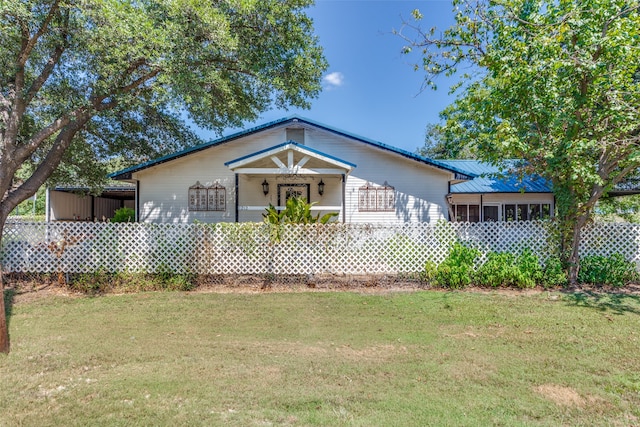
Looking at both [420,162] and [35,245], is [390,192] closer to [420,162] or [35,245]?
[420,162]

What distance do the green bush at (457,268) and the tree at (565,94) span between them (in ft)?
7.18

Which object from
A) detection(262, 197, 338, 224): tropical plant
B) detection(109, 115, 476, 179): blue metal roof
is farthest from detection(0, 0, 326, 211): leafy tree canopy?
detection(262, 197, 338, 224): tropical plant

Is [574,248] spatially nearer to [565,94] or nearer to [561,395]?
[565,94]

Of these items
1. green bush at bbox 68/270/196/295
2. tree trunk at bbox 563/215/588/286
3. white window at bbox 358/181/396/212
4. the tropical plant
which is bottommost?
green bush at bbox 68/270/196/295

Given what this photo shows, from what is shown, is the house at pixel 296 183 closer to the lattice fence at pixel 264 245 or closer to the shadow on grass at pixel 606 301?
the lattice fence at pixel 264 245

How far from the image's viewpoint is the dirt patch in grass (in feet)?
9.88

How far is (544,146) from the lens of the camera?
6.74 metres

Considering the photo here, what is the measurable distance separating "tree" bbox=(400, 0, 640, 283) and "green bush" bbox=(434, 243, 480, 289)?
219cm

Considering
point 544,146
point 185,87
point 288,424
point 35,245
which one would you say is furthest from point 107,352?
point 544,146

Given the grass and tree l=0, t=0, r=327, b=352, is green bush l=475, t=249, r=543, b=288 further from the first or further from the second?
tree l=0, t=0, r=327, b=352

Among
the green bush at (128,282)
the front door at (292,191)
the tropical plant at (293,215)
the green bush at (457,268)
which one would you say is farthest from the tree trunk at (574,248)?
the green bush at (128,282)

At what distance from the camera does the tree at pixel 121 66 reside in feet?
22.0

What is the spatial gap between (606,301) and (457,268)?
111 inches

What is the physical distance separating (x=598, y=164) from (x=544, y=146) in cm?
123
